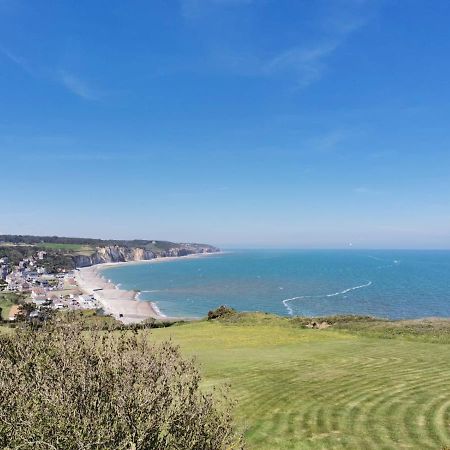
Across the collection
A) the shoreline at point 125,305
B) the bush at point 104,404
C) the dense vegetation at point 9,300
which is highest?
the bush at point 104,404

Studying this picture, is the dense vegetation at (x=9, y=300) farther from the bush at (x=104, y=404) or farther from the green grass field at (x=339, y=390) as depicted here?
the bush at (x=104, y=404)

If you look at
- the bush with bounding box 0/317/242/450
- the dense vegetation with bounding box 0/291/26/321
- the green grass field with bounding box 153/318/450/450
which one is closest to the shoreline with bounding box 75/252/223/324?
the dense vegetation with bounding box 0/291/26/321

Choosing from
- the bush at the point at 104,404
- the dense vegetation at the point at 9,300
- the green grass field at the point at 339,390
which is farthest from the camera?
the dense vegetation at the point at 9,300

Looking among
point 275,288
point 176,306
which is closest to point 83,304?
point 176,306

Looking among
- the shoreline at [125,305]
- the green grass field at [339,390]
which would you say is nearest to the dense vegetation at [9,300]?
the shoreline at [125,305]

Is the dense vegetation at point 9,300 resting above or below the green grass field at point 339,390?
below

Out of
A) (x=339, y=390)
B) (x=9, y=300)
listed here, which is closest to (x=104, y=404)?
(x=339, y=390)

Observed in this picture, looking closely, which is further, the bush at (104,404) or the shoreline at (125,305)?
the shoreline at (125,305)

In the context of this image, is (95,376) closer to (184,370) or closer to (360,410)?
(184,370)
